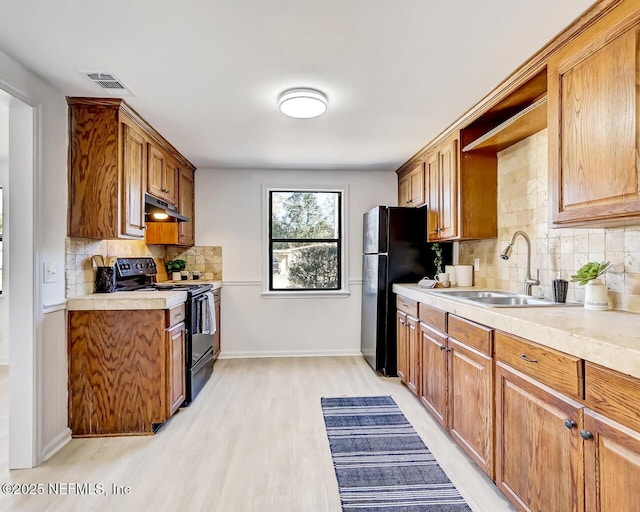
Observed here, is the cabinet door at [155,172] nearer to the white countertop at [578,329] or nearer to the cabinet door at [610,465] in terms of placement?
the white countertop at [578,329]

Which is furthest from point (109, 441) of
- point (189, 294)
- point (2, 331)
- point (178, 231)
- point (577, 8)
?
point (577, 8)

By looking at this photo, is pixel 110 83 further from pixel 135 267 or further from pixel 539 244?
pixel 539 244

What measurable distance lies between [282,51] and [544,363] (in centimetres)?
187

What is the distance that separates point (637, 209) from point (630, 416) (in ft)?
2.54

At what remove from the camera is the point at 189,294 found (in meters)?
3.14

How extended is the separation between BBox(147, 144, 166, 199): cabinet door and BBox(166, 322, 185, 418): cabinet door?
121 centimetres

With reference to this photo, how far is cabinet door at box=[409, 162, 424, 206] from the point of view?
3938mm

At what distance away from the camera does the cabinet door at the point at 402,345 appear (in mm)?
3432

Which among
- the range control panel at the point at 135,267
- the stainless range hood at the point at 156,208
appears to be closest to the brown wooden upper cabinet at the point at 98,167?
the stainless range hood at the point at 156,208

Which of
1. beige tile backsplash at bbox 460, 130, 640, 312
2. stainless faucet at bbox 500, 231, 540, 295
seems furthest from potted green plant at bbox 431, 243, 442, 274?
stainless faucet at bbox 500, 231, 540, 295

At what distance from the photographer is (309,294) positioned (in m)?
4.66

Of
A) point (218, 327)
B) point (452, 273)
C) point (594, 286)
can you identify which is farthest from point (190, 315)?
point (594, 286)

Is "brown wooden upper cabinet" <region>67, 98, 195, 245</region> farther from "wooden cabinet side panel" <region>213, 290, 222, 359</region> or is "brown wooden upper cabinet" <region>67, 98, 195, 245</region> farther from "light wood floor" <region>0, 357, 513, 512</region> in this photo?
"wooden cabinet side panel" <region>213, 290, 222, 359</region>

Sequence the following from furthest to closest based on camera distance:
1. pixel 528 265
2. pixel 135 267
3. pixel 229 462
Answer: pixel 135 267 → pixel 528 265 → pixel 229 462
